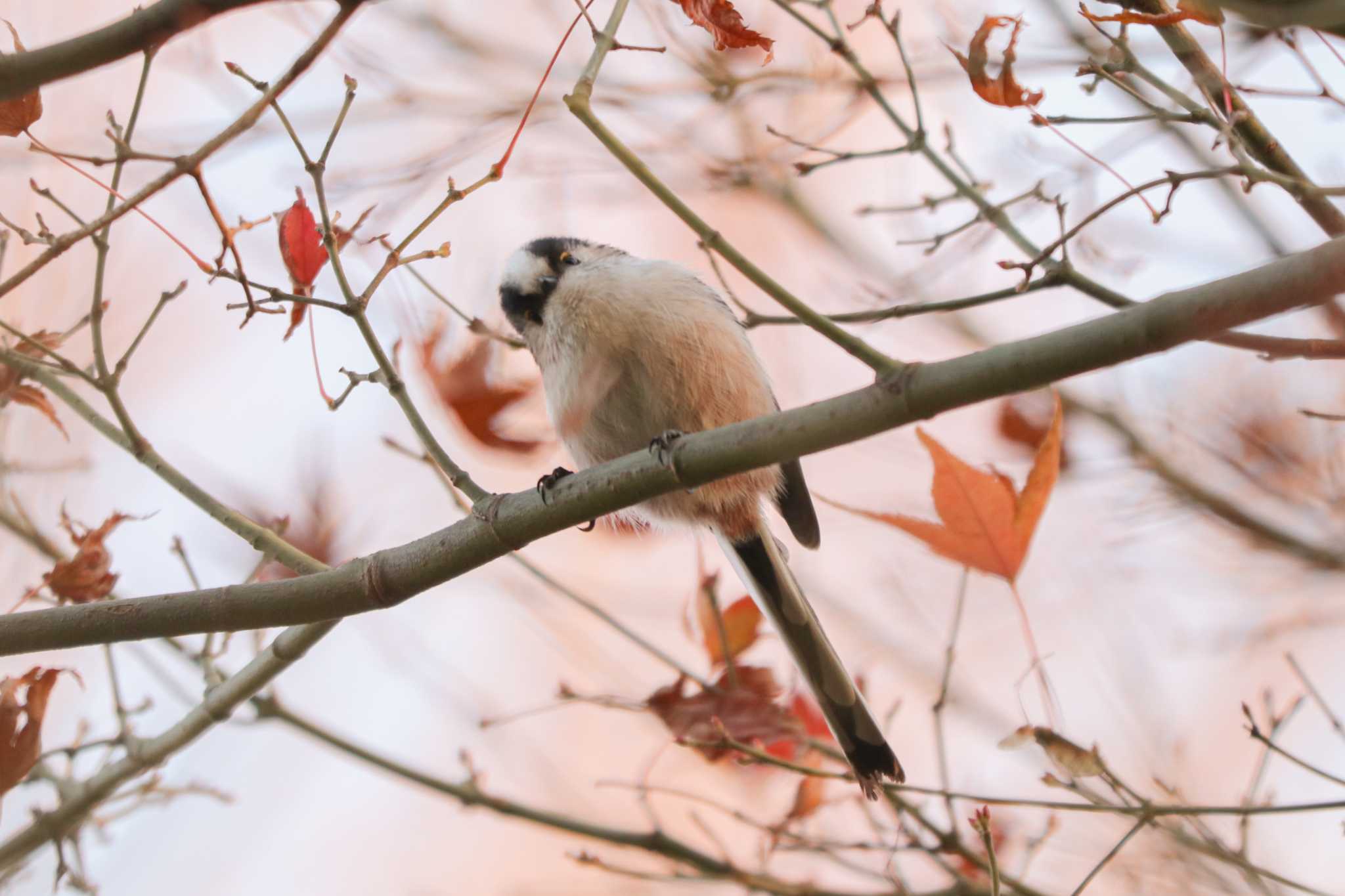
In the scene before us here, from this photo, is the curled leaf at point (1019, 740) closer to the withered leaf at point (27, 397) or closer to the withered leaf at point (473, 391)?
the withered leaf at point (473, 391)

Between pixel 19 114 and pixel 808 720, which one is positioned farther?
pixel 808 720

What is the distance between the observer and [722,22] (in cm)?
232

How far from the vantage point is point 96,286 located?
2.70 meters

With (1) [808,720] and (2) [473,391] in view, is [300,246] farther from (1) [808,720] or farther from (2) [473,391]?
(1) [808,720]

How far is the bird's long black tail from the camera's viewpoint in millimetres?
3369

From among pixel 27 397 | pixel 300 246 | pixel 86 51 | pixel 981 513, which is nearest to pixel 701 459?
pixel 981 513

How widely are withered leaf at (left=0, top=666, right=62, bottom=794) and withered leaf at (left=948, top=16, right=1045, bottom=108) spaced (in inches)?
90.4

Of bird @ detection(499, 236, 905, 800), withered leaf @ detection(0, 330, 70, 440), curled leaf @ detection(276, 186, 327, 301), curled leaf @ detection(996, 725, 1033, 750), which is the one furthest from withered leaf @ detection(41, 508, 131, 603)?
curled leaf @ detection(996, 725, 1033, 750)

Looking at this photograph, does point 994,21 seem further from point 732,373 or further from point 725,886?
point 725,886

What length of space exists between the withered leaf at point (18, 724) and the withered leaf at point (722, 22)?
193cm

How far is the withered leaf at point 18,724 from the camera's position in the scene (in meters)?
2.59

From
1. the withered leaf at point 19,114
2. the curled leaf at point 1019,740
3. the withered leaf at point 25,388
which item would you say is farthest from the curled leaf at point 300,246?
the curled leaf at point 1019,740

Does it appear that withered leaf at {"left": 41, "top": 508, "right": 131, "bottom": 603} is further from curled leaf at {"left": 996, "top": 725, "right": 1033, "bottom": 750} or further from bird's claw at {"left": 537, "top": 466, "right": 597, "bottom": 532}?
curled leaf at {"left": 996, "top": 725, "right": 1033, "bottom": 750}

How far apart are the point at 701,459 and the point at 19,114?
4.86ft
